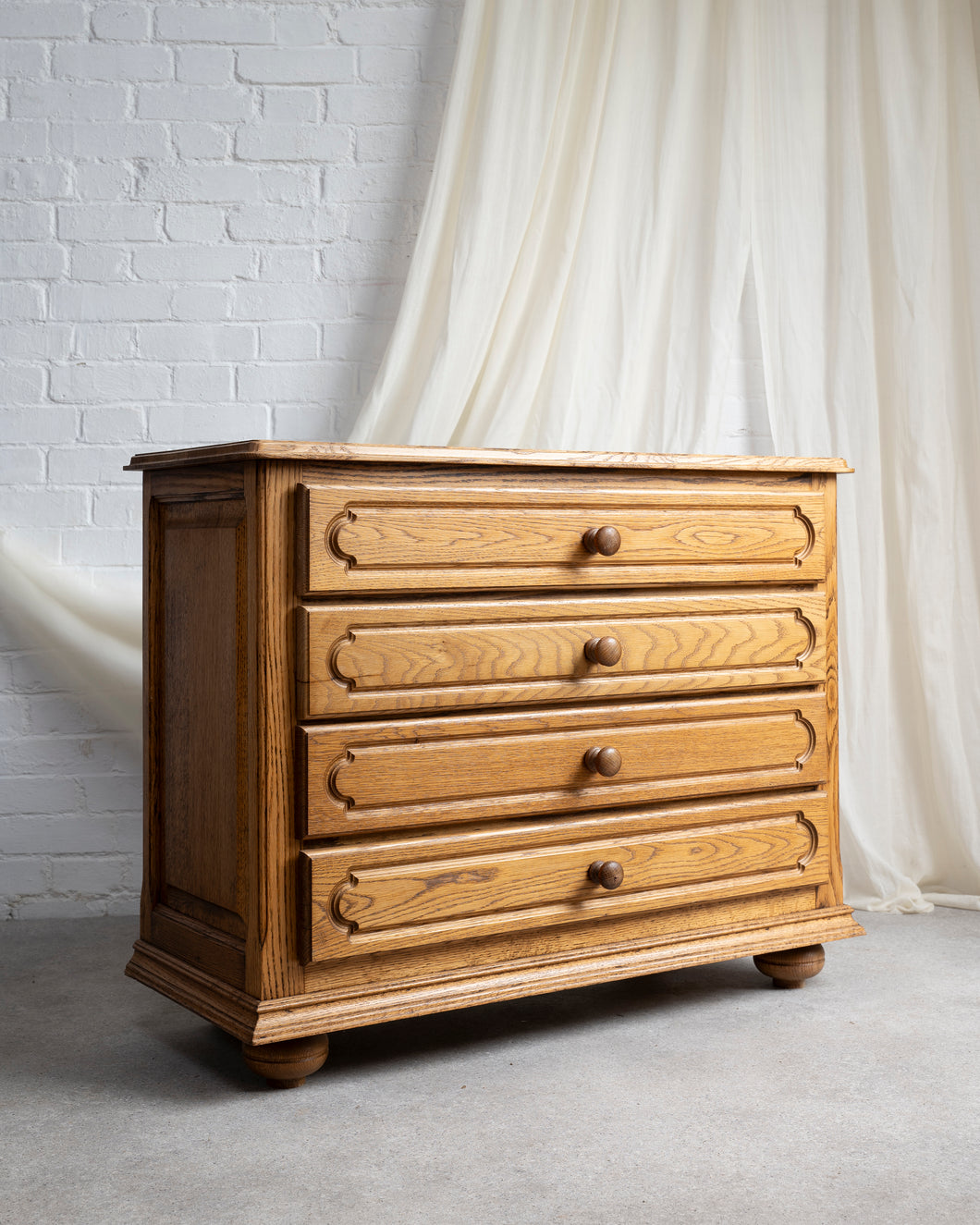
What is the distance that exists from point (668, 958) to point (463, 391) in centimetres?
106

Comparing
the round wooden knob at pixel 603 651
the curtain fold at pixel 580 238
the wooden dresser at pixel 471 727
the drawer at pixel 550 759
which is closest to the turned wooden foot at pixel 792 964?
the wooden dresser at pixel 471 727

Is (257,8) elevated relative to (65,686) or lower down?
elevated

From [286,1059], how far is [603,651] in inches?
26.7

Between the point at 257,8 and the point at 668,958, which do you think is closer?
the point at 668,958

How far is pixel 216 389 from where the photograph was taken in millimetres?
2363

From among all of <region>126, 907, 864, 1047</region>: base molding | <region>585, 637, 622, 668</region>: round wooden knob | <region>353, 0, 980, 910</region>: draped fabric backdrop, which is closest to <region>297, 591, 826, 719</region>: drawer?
<region>585, 637, 622, 668</region>: round wooden knob

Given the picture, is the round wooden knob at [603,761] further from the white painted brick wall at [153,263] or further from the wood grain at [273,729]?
the white painted brick wall at [153,263]

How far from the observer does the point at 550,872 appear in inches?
68.1

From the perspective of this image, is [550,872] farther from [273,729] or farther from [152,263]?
[152,263]

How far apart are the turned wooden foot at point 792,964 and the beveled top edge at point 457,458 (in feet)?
2.52

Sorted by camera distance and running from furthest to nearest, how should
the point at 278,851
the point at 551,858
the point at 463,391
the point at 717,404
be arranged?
the point at 717,404
the point at 463,391
the point at 551,858
the point at 278,851

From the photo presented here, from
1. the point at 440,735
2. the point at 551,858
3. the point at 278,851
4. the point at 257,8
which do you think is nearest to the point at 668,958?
the point at 551,858

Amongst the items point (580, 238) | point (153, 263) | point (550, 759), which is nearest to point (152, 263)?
point (153, 263)

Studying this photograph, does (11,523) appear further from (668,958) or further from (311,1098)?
(668,958)
